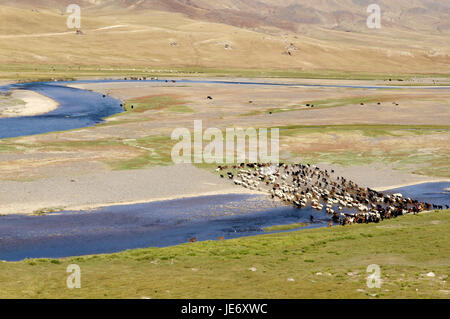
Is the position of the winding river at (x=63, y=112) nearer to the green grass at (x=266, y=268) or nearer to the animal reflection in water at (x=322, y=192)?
the animal reflection in water at (x=322, y=192)

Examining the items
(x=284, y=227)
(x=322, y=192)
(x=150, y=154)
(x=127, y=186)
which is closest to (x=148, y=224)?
(x=284, y=227)

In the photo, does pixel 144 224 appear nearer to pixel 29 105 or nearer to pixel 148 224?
pixel 148 224

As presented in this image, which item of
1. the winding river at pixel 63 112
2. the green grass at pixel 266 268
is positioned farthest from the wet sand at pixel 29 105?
the green grass at pixel 266 268

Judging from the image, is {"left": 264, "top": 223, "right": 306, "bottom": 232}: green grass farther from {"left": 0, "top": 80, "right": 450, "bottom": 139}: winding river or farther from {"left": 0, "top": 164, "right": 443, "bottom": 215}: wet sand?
{"left": 0, "top": 80, "right": 450, "bottom": 139}: winding river

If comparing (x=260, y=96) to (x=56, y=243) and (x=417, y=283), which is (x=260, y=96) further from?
(x=417, y=283)

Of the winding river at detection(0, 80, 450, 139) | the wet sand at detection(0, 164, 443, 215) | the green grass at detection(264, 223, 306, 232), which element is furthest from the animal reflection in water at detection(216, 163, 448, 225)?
the winding river at detection(0, 80, 450, 139)
